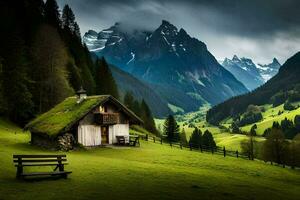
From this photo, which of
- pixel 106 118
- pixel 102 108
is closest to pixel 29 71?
pixel 102 108

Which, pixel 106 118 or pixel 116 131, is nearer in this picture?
pixel 106 118

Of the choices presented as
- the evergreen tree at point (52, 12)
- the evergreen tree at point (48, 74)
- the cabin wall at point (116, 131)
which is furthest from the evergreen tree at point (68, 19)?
the cabin wall at point (116, 131)

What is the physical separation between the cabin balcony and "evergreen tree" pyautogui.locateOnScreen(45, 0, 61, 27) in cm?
7210

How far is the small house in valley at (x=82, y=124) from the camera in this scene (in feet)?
157

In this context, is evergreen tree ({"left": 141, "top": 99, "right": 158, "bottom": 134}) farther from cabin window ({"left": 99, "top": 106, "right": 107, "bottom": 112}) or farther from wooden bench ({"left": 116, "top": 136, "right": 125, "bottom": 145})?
cabin window ({"left": 99, "top": 106, "right": 107, "bottom": 112})

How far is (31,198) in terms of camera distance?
20062mm

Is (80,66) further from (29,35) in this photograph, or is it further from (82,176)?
(82,176)

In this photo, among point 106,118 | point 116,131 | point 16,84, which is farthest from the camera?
point 16,84

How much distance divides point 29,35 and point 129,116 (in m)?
44.6

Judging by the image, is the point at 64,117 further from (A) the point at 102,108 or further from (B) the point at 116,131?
(B) the point at 116,131

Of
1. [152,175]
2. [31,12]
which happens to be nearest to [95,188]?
[152,175]

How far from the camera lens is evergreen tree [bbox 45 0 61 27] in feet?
391

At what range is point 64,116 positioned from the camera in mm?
51844

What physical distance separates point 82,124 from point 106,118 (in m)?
3.94
